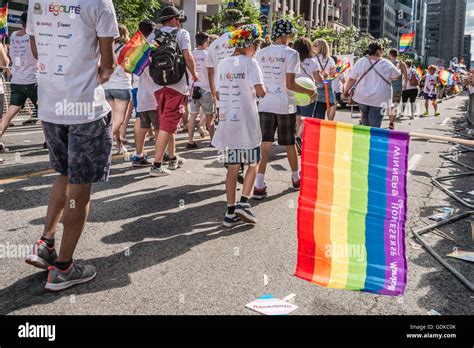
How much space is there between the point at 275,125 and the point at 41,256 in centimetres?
358

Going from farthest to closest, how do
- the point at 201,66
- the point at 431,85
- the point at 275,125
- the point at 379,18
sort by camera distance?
the point at 379,18 < the point at 431,85 < the point at 201,66 < the point at 275,125

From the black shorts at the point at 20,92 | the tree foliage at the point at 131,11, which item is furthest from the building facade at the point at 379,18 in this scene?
the black shorts at the point at 20,92

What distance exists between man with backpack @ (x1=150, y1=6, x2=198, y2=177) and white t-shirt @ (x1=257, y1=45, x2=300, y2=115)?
121 cm

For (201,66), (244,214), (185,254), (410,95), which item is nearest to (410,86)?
(410,95)

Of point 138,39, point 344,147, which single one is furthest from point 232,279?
point 138,39

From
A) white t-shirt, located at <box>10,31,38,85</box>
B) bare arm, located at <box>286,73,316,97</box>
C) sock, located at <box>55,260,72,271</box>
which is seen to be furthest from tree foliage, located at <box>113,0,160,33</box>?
sock, located at <box>55,260,72,271</box>

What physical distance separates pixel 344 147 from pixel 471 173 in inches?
227

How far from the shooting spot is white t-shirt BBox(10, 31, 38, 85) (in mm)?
8500

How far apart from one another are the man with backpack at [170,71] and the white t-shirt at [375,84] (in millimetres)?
3027

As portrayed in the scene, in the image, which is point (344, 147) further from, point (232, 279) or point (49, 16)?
point (49, 16)

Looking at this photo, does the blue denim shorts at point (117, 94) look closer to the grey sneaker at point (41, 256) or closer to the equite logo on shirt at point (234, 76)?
the equite logo on shirt at point (234, 76)

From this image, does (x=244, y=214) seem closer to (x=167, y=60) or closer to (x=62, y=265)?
(x=62, y=265)

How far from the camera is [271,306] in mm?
3291

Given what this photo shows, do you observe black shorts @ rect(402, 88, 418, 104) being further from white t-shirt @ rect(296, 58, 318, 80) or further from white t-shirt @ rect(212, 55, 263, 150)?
white t-shirt @ rect(212, 55, 263, 150)
